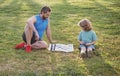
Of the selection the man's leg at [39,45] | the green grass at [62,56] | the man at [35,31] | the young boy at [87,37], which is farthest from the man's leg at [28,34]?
the young boy at [87,37]

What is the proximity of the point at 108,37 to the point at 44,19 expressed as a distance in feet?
7.50

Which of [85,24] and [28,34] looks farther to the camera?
[28,34]

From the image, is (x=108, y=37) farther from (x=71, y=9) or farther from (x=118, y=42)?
(x=71, y=9)

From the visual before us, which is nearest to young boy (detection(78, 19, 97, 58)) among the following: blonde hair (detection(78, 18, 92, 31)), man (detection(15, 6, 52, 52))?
blonde hair (detection(78, 18, 92, 31))

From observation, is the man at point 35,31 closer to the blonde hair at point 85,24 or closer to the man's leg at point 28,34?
the man's leg at point 28,34

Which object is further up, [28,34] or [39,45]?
[28,34]

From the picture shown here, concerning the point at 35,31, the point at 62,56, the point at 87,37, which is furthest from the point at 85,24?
the point at 35,31

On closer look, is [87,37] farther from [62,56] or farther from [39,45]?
[39,45]

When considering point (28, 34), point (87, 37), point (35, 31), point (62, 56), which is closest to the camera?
point (62, 56)

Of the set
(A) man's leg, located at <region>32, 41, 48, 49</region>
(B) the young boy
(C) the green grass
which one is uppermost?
(B) the young boy

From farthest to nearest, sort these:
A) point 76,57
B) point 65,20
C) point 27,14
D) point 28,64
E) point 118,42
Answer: point 27,14 < point 65,20 < point 118,42 < point 76,57 < point 28,64

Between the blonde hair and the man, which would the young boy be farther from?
the man

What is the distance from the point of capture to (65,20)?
12555 millimetres

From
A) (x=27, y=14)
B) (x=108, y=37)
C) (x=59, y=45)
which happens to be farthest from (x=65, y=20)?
(x=59, y=45)
